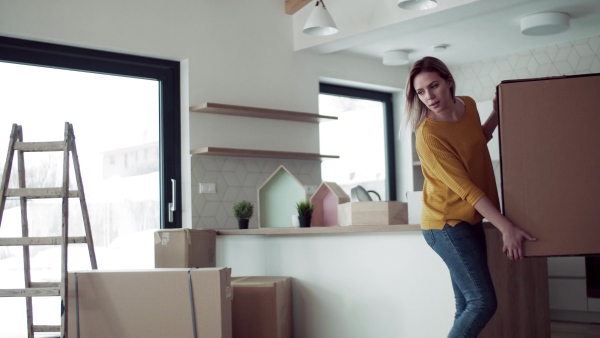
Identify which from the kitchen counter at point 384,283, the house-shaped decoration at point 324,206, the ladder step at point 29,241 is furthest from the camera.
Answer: the house-shaped decoration at point 324,206

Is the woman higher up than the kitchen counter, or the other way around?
the woman

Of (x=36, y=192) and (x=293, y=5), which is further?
(x=293, y=5)

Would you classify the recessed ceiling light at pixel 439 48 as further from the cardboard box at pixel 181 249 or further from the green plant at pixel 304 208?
the cardboard box at pixel 181 249

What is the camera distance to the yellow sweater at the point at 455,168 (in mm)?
2215

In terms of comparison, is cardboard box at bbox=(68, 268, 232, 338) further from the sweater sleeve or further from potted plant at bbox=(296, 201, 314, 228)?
the sweater sleeve

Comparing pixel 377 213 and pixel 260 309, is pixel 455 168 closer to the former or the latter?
pixel 377 213

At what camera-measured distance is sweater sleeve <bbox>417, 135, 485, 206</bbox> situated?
7.18 feet

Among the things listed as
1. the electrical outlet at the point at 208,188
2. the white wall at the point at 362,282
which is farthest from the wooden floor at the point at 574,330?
the electrical outlet at the point at 208,188

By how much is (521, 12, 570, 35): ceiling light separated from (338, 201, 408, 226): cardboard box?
218 cm

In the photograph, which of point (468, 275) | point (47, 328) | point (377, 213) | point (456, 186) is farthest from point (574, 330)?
point (47, 328)

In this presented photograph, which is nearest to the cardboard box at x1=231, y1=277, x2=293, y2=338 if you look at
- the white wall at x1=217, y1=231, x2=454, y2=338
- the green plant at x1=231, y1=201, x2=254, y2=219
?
the white wall at x1=217, y1=231, x2=454, y2=338

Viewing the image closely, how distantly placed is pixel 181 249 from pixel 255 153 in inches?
49.0

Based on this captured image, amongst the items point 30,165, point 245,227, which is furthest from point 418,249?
point 30,165

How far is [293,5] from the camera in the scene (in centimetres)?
546
